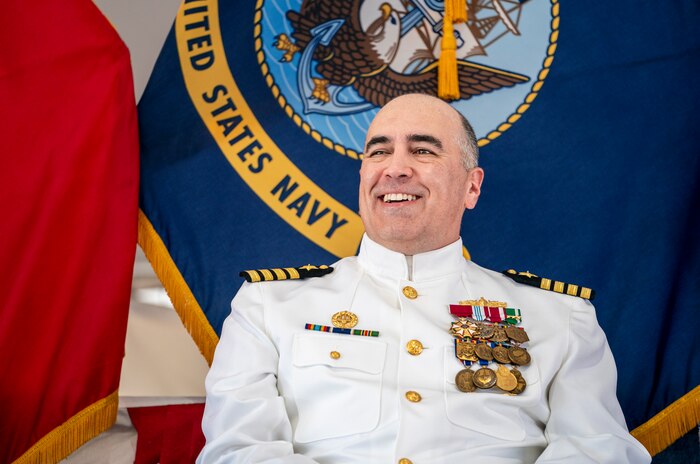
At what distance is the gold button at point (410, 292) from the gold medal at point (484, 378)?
0.22m

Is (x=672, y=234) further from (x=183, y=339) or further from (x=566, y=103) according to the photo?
(x=183, y=339)

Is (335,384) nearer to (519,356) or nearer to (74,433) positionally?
(519,356)

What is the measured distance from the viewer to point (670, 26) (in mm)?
2146

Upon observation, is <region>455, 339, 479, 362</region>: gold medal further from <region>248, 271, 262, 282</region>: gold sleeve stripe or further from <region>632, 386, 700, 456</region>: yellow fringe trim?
<region>632, 386, 700, 456</region>: yellow fringe trim

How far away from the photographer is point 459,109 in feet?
7.12

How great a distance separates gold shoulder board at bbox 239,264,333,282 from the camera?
161 cm

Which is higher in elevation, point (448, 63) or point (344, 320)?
point (448, 63)

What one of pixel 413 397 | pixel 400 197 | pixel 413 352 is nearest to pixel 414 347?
pixel 413 352

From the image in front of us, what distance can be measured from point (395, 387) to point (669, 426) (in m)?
0.97

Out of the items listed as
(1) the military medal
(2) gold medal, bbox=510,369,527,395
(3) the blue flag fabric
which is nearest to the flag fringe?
(3) the blue flag fabric

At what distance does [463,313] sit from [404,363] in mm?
195

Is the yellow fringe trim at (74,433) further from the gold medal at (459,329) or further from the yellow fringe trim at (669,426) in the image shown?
the yellow fringe trim at (669,426)

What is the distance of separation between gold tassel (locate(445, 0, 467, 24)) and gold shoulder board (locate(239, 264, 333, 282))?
0.92 metres

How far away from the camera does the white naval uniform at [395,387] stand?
1.34m
